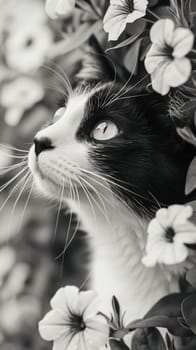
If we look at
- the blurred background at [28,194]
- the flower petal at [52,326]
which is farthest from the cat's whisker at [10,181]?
the flower petal at [52,326]

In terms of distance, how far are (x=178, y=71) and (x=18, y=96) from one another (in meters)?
0.33

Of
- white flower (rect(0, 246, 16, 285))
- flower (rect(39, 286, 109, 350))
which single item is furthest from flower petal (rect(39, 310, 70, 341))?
white flower (rect(0, 246, 16, 285))

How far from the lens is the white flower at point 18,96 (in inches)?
38.5

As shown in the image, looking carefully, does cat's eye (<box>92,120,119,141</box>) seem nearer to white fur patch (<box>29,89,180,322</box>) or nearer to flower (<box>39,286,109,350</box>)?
white fur patch (<box>29,89,180,322</box>)

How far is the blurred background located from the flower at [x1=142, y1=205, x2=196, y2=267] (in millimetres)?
154

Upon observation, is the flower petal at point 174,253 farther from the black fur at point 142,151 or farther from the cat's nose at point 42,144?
the cat's nose at point 42,144

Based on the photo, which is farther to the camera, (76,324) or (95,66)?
(95,66)

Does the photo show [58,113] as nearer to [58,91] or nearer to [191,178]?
[58,91]

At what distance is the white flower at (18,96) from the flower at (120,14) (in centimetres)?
16

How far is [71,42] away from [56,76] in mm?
58

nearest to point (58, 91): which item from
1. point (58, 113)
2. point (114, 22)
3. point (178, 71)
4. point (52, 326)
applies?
point (58, 113)

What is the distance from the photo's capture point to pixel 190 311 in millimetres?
732

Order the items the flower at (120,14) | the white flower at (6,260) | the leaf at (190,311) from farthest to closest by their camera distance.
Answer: the white flower at (6,260) < the flower at (120,14) < the leaf at (190,311)

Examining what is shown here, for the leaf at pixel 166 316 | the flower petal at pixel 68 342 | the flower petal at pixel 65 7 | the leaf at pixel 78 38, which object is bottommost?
the leaf at pixel 166 316
